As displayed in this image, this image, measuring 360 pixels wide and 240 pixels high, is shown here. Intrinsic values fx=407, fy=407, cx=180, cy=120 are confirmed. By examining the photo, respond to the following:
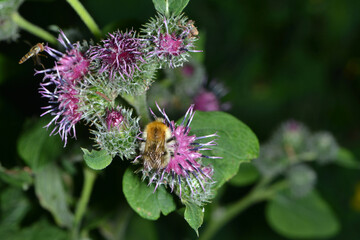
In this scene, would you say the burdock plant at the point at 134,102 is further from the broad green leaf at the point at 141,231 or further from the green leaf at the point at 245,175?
the broad green leaf at the point at 141,231

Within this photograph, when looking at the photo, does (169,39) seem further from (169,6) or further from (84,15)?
(84,15)

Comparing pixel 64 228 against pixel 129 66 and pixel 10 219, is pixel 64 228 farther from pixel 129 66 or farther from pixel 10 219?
pixel 129 66

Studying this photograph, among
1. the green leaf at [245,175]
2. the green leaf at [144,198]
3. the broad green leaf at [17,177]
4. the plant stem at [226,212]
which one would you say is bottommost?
the plant stem at [226,212]

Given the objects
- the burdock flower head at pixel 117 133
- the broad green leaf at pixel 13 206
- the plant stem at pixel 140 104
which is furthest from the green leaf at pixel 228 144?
the broad green leaf at pixel 13 206

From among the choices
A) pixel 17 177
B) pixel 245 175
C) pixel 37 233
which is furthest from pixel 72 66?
pixel 245 175

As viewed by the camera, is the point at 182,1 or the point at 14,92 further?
the point at 14,92

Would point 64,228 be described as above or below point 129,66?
below

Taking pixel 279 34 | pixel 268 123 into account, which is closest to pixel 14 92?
pixel 268 123
